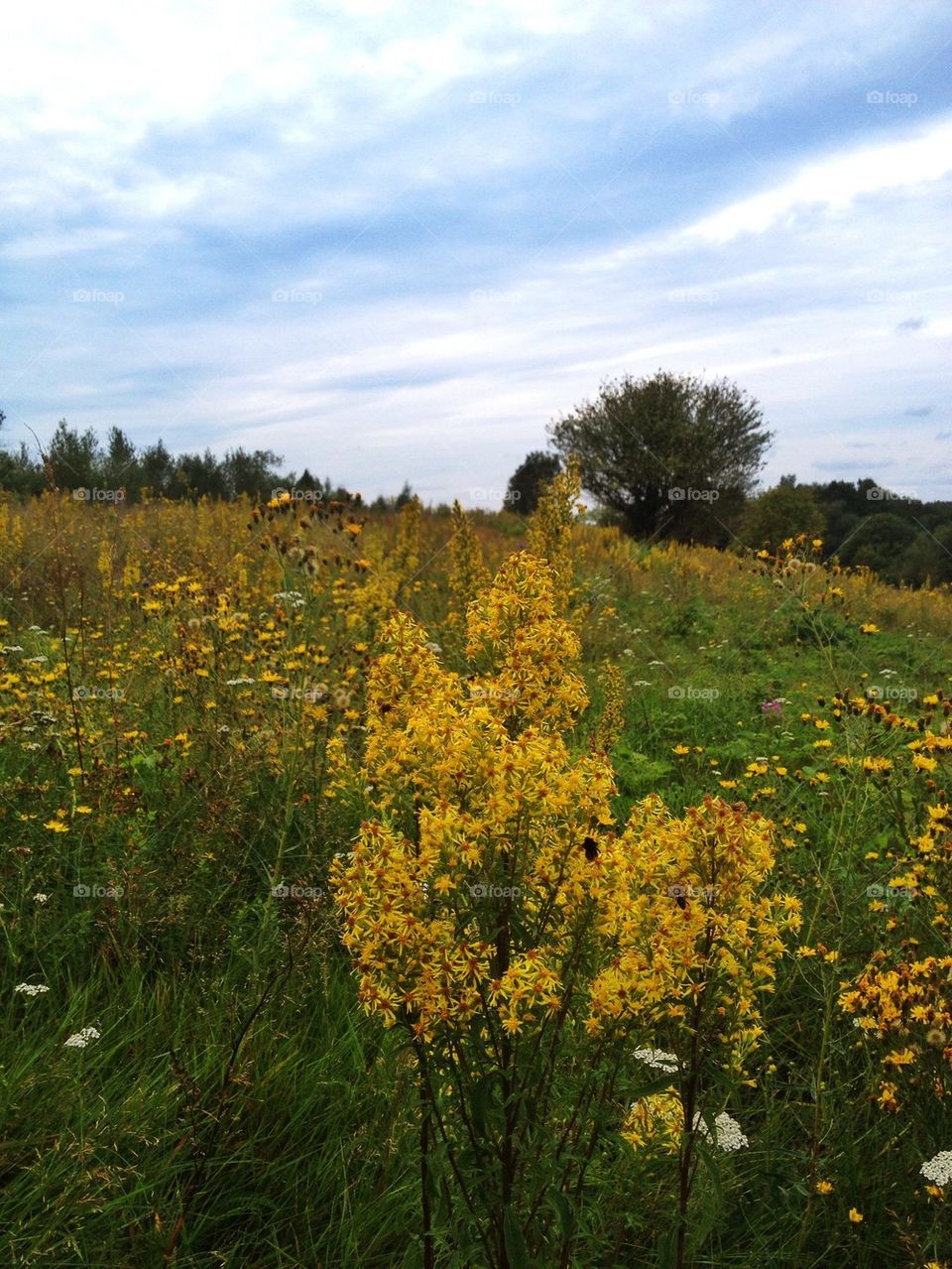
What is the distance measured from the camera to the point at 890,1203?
260cm

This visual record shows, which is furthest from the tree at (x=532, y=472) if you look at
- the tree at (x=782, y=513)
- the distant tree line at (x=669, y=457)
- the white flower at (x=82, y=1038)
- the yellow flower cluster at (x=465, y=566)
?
the white flower at (x=82, y=1038)

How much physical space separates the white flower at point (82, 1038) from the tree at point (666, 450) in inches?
943

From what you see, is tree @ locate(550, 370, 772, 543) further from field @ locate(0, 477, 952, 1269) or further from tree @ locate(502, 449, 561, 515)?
field @ locate(0, 477, 952, 1269)

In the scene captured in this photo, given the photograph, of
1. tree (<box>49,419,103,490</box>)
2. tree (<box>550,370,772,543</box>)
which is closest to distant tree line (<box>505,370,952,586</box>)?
tree (<box>550,370,772,543</box>)

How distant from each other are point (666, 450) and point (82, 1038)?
24.8 meters

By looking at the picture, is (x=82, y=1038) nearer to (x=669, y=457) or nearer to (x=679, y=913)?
(x=679, y=913)

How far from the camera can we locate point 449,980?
1564 millimetres

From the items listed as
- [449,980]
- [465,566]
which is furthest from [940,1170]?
[465,566]

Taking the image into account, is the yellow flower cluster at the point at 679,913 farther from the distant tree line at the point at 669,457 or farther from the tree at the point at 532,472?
the tree at the point at 532,472

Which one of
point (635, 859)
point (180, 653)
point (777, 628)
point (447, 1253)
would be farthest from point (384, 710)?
point (777, 628)

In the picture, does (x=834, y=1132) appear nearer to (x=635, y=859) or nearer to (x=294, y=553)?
(x=635, y=859)

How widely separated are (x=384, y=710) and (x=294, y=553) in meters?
3.05

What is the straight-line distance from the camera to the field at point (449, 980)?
5.45 ft

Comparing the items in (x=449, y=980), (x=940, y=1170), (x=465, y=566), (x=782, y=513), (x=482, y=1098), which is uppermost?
→ (x=782, y=513)
